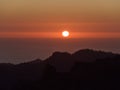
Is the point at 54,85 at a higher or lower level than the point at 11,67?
lower

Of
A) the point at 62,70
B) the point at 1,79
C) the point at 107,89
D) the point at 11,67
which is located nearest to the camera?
the point at 107,89

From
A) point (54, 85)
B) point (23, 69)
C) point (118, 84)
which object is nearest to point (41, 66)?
point (23, 69)

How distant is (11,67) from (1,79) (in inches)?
386

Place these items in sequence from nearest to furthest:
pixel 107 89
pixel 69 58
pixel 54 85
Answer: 1. pixel 107 89
2. pixel 54 85
3. pixel 69 58

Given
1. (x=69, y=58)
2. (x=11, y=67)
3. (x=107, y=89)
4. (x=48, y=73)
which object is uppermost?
(x=11, y=67)

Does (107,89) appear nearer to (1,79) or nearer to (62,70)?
(62,70)

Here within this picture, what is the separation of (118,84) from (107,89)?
78.0 inches

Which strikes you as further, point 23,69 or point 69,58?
point 23,69

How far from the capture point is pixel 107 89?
82625mm

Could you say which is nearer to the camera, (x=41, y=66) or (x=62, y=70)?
(x=62, y=70)

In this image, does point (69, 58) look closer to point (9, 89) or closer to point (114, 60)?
point (9, 89)

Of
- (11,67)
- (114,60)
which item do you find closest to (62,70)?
(114,60)

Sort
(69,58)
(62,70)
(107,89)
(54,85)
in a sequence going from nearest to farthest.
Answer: (107,89) → (54,85) → (62,70) → (69,58)

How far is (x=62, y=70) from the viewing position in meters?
99.7
